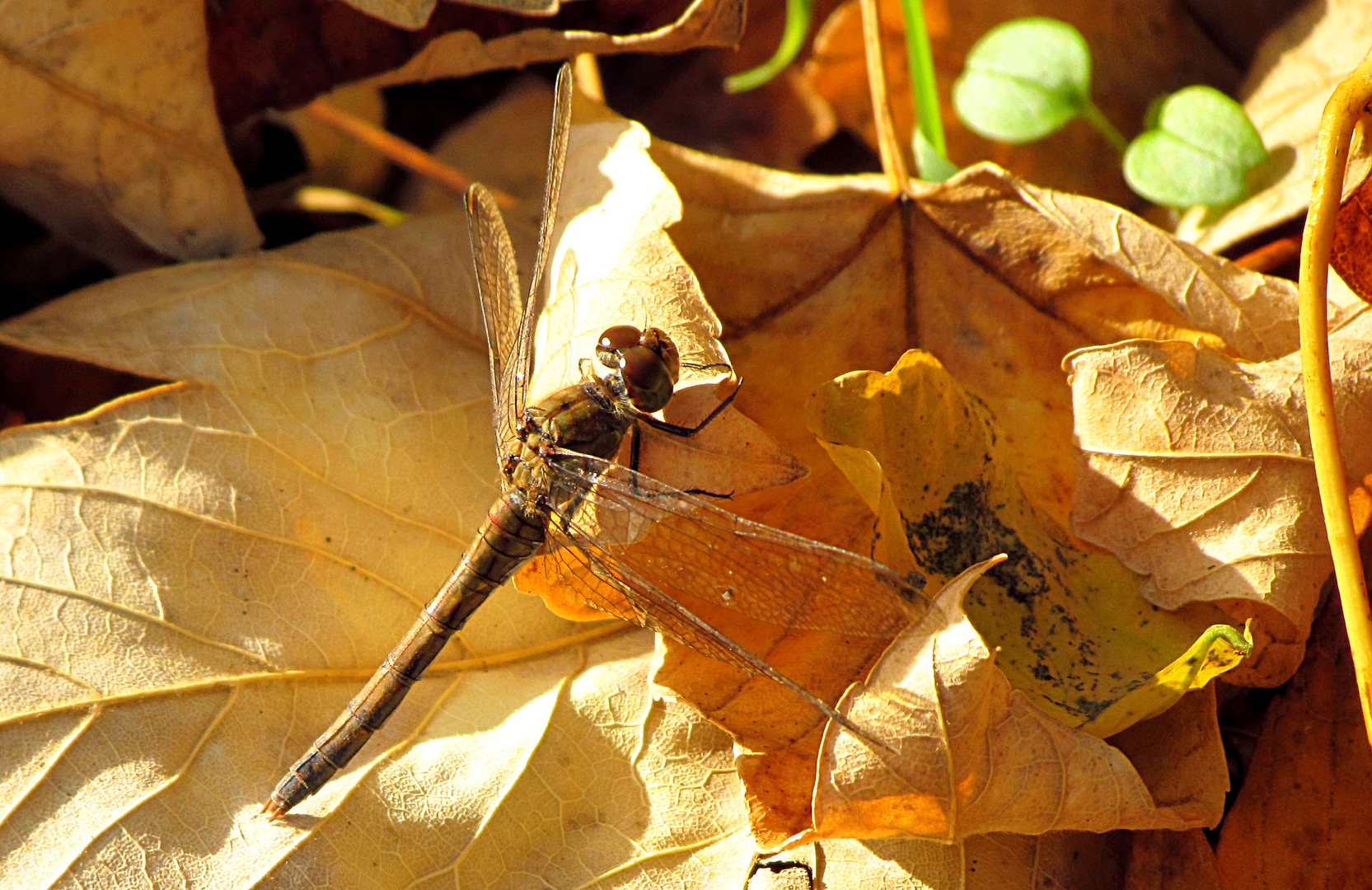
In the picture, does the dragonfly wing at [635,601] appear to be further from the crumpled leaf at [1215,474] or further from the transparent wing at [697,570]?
the crumpled leaf at [1215,474]

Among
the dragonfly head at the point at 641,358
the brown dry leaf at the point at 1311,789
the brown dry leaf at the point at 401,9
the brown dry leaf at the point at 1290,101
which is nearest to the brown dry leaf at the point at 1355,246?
the brown dry leaf at the point at 1290,101

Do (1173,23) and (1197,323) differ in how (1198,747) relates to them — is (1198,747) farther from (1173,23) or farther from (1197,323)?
(1173,23)

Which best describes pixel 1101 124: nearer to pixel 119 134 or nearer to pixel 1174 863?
pixel 1174 863

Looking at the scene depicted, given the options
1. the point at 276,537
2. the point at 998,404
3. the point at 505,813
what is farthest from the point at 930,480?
the point at 276,537

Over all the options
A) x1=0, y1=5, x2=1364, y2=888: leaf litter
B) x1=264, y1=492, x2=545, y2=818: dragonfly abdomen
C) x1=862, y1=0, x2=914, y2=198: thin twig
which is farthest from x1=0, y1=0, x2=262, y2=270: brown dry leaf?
x1=862, y1=0, x2=914, y2=198: thin twig

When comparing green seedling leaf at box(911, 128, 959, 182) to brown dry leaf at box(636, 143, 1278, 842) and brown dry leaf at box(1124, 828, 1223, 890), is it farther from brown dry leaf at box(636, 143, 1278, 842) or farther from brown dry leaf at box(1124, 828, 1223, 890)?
brown dry leaf at box(1124, 828, 1223, 890)

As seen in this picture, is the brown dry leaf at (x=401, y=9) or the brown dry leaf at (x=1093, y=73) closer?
the brown dry leaf at (x=401, y=9)
